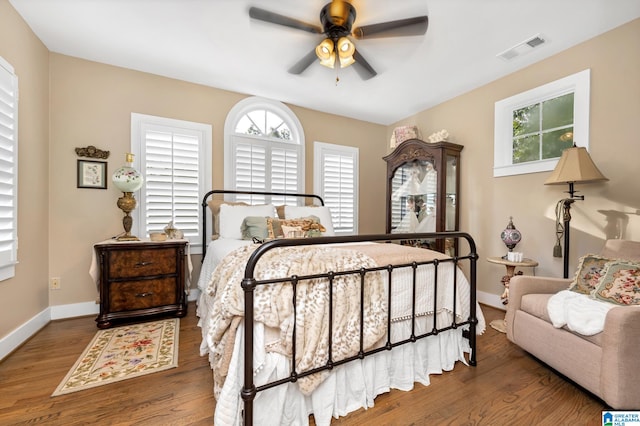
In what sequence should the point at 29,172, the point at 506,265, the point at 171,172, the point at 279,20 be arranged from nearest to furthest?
the point at 279,20 → the point at 29,172 → the point at 506,265 → the point at 171,172

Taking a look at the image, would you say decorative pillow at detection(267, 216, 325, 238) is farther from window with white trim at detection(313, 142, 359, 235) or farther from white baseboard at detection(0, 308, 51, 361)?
white baseboard at detection(0, 308, 51, 361)

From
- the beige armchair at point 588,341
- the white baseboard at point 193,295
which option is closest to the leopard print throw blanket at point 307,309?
the beige armchair at point 588,341

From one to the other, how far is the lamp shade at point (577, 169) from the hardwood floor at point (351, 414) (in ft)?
4.71

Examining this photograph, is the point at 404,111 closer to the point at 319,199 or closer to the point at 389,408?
the point at 319,199

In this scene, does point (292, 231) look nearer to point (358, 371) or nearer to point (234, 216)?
point (234, 216)

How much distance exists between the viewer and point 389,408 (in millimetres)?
1553

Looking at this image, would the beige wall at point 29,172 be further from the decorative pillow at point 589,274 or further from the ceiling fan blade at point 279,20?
the decorative pillow at point 589,274

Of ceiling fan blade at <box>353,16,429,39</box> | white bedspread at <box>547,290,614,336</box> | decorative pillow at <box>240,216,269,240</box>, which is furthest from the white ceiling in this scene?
white bedspread at <box>547,290,614,336</box>

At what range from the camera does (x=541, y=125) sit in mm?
2924

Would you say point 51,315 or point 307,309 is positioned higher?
point 307,309

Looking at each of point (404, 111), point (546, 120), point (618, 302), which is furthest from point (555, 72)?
point (618, 302)

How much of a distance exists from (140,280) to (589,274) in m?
3.70

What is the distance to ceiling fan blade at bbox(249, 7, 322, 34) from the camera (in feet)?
6.32

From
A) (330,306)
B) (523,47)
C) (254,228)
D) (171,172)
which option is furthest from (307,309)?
(523,47)
